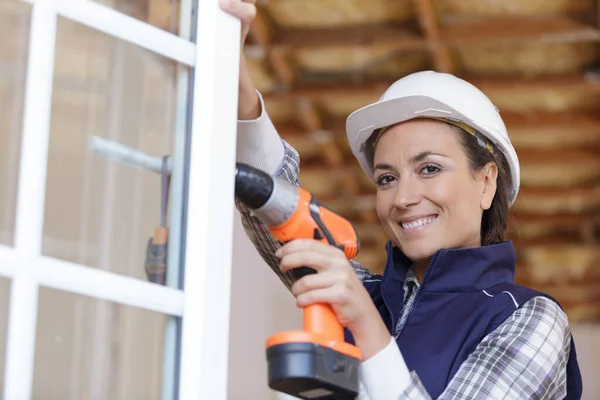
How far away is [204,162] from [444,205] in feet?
2.31

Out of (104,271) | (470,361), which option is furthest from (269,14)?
(104,271)

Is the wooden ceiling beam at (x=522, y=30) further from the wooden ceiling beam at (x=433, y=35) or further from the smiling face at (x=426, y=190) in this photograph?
the smiling face at (x=426, y=190)

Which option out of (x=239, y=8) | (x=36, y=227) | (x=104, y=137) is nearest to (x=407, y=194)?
(x=239, y=8)

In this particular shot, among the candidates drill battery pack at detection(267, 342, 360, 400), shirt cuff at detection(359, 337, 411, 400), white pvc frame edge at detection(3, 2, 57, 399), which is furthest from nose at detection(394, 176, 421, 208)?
white pvc frame edge at detection(3, 2, 57, 399)

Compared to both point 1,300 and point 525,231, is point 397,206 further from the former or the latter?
point 525,231

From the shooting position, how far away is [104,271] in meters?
1.01

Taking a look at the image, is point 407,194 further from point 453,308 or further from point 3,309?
point 3,309

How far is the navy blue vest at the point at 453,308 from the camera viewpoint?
1.52 metres

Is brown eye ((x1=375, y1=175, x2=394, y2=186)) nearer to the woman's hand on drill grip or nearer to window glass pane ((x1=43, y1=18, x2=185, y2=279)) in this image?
the woman's hand on drill grip

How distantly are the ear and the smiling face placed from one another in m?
0.03

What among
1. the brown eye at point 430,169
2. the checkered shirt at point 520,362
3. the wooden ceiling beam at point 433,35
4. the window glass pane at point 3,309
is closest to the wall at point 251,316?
the wooden ceiling beam at point 433,35

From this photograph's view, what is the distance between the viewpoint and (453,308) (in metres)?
1.61

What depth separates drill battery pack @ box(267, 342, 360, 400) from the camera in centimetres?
110

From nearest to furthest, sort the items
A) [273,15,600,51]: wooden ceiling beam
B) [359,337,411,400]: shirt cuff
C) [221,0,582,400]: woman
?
1. [359,337,411,400]: shirt cuff
2. [221,0,582,400]: woman
3. [273,15,600,51]: wooden ceiling beam
